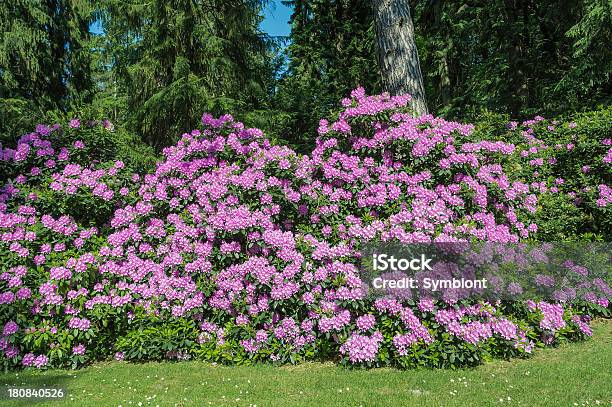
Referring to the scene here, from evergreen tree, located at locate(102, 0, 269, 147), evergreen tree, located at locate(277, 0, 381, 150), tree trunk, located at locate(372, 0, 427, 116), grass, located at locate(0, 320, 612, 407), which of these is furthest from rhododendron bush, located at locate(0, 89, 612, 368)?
evergreen tree, located at locate(277, 0, 381, 150)

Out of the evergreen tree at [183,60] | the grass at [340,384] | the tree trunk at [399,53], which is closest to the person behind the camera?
the grass at [340,384]

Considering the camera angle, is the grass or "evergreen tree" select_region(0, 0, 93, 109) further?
"evergreen tree" select_region(0, 0, 93, 109)

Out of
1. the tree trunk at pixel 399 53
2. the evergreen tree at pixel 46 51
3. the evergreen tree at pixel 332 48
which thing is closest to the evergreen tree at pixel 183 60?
the evergreen tree at pixel 332 48

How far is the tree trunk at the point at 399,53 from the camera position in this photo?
625 cm

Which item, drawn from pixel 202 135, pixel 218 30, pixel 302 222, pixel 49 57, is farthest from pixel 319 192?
pixel 49 57

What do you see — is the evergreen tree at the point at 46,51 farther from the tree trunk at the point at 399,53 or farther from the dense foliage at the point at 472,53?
A: the tree trunk at the point at 399,53

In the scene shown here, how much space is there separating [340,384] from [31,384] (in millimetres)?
2798

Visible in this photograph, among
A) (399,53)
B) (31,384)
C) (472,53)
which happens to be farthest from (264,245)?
(472,53)

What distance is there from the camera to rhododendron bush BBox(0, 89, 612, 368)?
425 cm

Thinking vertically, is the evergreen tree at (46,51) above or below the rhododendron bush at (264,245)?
above

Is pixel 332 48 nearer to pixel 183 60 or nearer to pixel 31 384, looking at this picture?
pixel 183 60

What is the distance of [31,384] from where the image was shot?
405 centimetres

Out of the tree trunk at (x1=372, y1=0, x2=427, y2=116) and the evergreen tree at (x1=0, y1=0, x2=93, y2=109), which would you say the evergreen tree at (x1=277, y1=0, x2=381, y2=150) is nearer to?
the tree trunk at (x1=372, y1=0, x2=427, y2=116)

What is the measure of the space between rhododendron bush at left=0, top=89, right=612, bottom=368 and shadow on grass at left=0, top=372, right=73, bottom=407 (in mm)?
264
